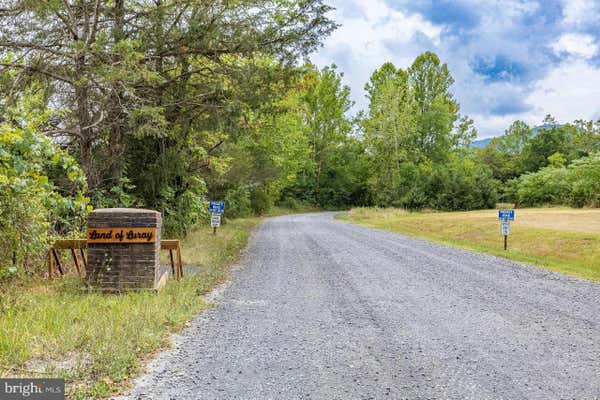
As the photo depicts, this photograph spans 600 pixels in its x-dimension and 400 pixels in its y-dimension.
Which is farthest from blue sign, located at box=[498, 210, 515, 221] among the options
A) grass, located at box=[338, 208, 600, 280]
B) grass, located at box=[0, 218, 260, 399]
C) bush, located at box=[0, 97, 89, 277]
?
bush, located at box=[0, 97, 89, 277]

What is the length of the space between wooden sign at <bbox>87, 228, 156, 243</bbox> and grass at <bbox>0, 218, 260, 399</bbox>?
2.62 feet

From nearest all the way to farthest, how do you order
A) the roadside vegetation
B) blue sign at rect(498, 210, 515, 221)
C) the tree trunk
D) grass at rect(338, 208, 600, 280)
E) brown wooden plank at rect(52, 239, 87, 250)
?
the roadside vegetation, brown wooden plank at rect(52, 239, 87, 250), the tree trunk, grass at rect(338, 208, 600, 280), blue sign at rect(498, 210, 515, 221)

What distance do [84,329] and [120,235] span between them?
2.42 m

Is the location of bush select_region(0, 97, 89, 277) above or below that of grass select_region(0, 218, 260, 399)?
above

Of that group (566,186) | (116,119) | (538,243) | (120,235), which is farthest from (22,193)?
(566,186)

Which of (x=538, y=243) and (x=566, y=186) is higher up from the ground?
(x=566, y=186)

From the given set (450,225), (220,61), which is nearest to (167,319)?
(220,61)

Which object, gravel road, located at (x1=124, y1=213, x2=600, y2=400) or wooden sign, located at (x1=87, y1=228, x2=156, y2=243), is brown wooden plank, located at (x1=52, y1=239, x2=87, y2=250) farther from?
gravel road, located at (x1=124, y1=213, x2=600, y2=400)

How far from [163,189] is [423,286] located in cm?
932

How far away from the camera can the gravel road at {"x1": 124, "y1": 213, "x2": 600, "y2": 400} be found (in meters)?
3.59

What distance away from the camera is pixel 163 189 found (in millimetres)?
14172

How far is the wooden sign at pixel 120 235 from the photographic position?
6723 millimetres

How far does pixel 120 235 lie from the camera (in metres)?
6.75

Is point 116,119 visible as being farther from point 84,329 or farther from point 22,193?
point 84,329
